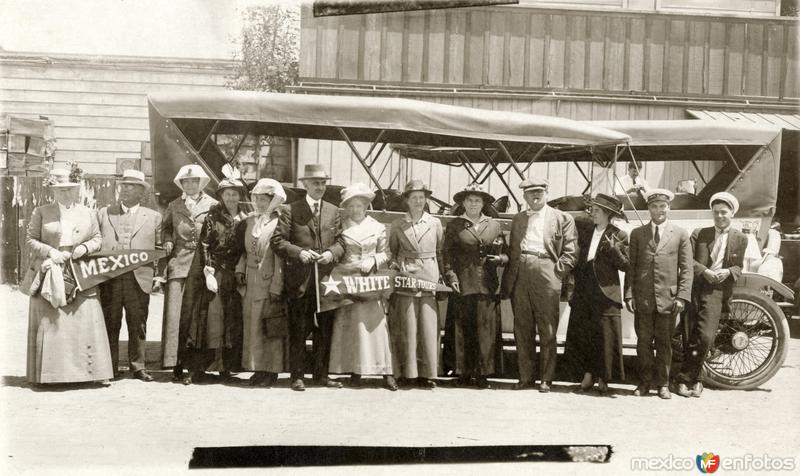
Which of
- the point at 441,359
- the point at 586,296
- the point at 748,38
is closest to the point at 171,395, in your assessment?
the point at 441,359

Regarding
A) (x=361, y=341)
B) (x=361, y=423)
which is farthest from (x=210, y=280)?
(x=361, y=423)

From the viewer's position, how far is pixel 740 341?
688 cm

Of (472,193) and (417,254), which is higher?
(472,193)

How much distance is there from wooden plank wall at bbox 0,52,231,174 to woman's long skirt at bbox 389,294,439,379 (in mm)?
8524

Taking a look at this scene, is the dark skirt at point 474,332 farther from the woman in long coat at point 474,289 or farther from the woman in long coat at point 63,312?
the woman in long coat at point 63,312

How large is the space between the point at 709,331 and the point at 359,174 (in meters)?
6.75

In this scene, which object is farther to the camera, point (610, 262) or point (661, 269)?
point (610, 262)

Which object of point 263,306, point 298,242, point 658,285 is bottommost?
point 263,306

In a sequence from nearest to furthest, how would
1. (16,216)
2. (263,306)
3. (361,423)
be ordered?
1. (361,423)
2. (263,306)
3. (16,216)

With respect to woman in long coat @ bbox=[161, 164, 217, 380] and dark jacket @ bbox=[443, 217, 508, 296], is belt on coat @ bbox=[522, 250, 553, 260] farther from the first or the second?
woman in long coat @ bbox=[161, 164, 217, 380]

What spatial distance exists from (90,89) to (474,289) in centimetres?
972

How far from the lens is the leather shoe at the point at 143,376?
6598mm

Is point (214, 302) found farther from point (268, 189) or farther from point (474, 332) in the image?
point (474, 332)

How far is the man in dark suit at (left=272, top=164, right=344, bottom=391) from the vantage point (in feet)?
21.1
